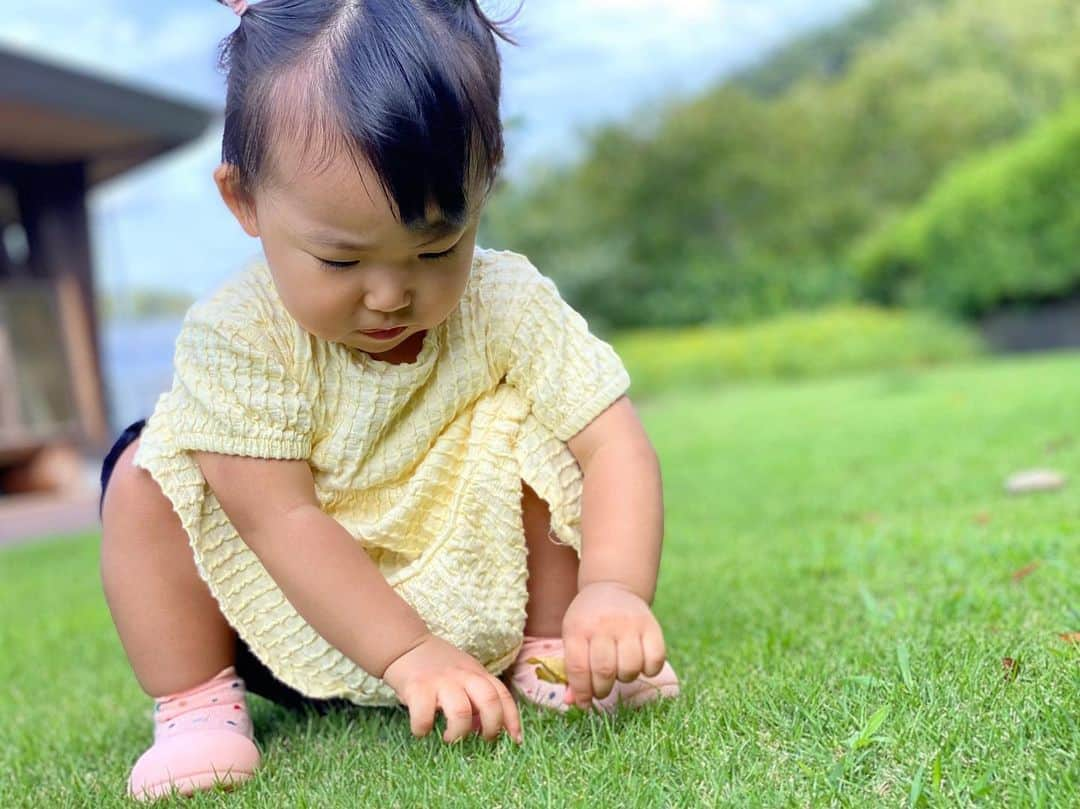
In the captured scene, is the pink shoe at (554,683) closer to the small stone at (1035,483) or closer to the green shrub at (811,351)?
the small stone at (1035,483)

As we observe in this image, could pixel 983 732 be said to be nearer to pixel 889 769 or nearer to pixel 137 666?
pixel 889 769

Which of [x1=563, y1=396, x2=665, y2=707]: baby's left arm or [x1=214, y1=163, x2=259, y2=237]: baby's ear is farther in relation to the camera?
[x1=214, y1=163, x2=259, y2=237]: baby's ear

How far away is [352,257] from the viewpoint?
1210 millimetres

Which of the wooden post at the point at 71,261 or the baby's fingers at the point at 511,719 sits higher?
the wooden post at the point at 71,261

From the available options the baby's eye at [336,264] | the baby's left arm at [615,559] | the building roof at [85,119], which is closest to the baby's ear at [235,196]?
the baby's eye at [336,264]

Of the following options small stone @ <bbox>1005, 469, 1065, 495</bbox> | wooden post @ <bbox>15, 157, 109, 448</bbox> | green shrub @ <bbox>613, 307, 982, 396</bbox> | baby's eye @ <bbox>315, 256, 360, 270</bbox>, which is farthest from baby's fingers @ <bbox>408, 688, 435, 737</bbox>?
green shrub @ <bbox>613, 307, 982, 396</bbox>

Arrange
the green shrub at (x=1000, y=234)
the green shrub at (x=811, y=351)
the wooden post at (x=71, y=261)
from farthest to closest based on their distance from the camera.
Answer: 1. the green shrub at (x=811, y=351)
2. the green shrub at (x=1000, y=234)
3. the wooden post at (x=71, y=261)

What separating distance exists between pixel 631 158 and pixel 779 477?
16696mm

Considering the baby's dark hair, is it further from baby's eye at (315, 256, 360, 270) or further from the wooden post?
the wooden post

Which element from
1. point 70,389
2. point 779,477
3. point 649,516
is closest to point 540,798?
point 649,516

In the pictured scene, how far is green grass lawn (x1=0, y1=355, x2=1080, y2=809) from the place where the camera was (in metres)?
1.02

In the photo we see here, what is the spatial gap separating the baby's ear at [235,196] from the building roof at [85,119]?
234 inches

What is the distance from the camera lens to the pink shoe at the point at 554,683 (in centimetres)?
131

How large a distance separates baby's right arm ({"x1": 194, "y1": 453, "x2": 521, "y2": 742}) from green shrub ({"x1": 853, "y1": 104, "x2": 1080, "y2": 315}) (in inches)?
489
